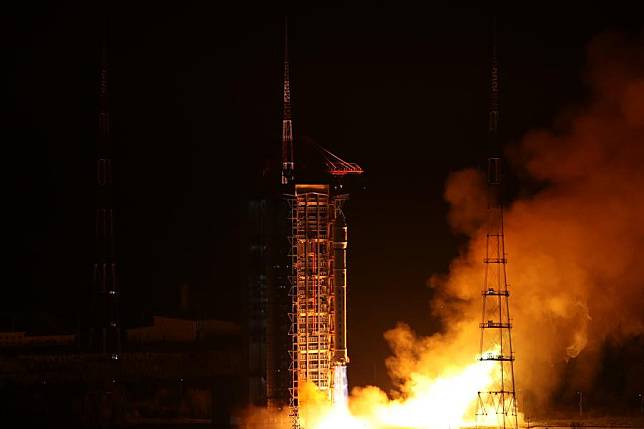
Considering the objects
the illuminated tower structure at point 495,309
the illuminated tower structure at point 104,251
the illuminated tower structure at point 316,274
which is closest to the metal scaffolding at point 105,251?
the illuminated tower structure at point 104,251

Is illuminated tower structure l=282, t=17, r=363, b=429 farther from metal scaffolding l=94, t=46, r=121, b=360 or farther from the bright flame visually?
metal scaffolding l=94, t=46, r=121, b=360

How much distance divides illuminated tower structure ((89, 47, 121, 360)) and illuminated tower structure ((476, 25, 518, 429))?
12.9 meters

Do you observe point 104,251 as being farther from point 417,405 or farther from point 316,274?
point 417,405

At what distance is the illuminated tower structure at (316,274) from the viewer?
157 ft

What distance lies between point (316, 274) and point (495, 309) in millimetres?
6341

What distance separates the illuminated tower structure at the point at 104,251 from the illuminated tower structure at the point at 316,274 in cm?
651

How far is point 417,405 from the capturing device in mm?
51375

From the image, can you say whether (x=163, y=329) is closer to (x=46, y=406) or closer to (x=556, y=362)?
(x=46, y=406)

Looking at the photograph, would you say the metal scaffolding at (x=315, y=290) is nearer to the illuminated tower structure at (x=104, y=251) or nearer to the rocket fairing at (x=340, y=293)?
the rocket fairing at (x=340, y=293)

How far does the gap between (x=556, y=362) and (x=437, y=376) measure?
5423 mm

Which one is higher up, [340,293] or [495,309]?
[340,293]

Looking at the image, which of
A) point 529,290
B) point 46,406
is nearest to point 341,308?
point 529,290

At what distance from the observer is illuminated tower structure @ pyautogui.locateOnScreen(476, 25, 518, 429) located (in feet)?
153

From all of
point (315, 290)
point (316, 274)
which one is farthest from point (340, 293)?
point (316, 274)
